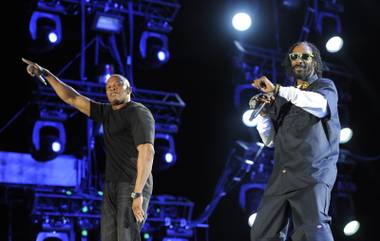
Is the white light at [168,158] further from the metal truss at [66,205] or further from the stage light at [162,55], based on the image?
the stage light at [162,55]

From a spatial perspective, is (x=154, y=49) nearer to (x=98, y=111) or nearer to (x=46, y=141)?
(x=46, y=141)

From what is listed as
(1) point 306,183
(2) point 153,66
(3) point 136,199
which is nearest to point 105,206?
(3) point 136,199

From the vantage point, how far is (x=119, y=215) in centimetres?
371

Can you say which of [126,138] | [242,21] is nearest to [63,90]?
[126,138]

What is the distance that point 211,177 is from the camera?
785cm

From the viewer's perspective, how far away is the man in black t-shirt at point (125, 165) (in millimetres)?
3666

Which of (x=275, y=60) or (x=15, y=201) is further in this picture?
(x=275, y=60)

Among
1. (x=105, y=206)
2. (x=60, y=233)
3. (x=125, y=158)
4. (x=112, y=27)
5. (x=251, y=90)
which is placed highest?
(x=112, y=27)

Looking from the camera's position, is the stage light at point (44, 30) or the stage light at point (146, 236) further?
the stage light at point (146, 236)

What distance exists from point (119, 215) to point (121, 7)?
3873 mm

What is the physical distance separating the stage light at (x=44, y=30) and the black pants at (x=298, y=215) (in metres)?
3.83

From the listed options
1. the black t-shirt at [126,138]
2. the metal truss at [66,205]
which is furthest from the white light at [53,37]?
the black t-shirt at [126,138]

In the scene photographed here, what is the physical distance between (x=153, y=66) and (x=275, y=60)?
5.33ft

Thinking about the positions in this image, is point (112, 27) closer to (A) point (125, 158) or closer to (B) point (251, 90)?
(B) point (251, 90)
